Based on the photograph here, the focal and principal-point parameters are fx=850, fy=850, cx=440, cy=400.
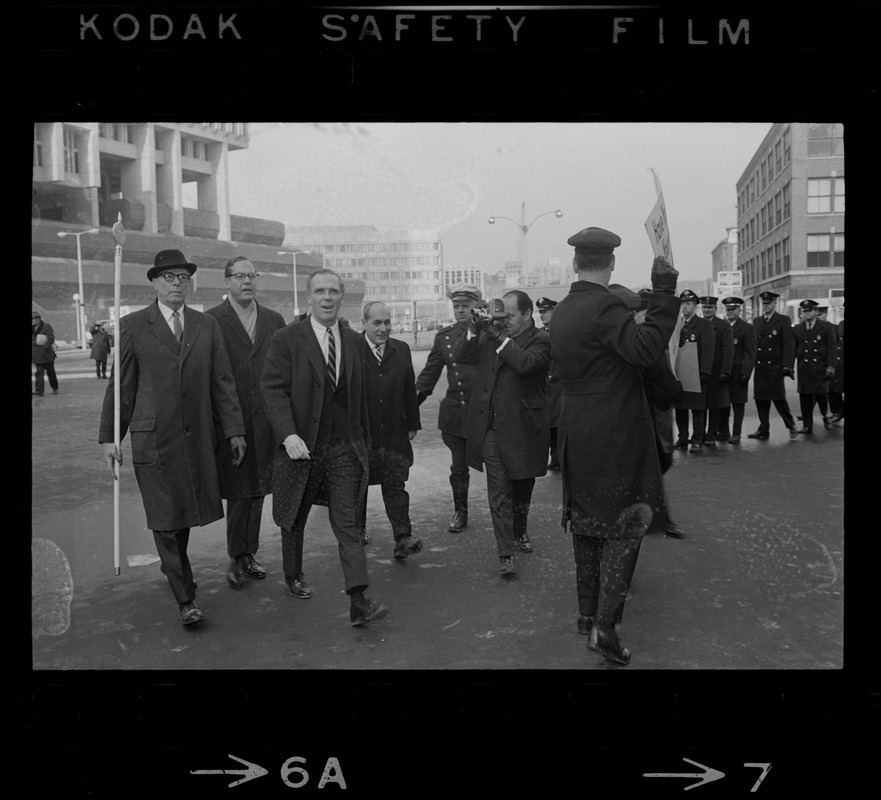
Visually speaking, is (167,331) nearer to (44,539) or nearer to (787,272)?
(44,539)

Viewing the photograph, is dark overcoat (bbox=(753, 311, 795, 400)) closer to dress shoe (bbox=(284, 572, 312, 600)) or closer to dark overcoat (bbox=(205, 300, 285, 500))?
dark overcoat (bbox=(205, 300, 285, 500))

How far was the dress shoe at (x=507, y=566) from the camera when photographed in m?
4.63

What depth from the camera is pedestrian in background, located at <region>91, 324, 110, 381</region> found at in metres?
4.23

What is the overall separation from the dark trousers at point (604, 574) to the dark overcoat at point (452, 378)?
152 centimetres

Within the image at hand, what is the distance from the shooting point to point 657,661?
3.84m

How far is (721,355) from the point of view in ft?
31.3

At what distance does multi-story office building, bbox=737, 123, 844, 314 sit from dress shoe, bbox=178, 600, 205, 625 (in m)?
3.29

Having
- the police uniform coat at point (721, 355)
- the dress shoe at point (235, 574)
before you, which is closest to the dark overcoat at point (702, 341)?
the police uniform coat at point (721, 355)

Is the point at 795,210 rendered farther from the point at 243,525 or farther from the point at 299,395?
the point at 243,525
